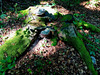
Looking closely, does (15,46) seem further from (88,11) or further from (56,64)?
(88,11)

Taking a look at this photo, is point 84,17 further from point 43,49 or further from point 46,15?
point 43,49

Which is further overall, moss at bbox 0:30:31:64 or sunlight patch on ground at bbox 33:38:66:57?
sunlight patch on ground at bbox 33:38:66:57

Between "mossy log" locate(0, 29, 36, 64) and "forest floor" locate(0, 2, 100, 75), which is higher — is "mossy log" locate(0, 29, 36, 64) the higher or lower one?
the higher one

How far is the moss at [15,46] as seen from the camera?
300 centimetres

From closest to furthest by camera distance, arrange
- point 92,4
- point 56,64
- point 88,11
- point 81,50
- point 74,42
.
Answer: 1. point 56,64
2. point 81,50
3. point 74,42
4. point 88,11
5. point 92,4

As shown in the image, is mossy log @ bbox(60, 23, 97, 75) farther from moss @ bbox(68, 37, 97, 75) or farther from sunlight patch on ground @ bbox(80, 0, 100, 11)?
sunlight patch on ground @ bbox(80, 0, 100, 11)

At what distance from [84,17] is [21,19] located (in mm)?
5931

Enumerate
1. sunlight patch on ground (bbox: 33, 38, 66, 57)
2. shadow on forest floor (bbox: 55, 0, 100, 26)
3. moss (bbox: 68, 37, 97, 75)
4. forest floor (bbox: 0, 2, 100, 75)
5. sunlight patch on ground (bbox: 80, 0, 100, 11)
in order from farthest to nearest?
sunlight patch on ground (bbox: 80, 0, 100, 11), shadow on forest floor (bbox: 55, 0, 100, 26), sunlight patch on ground (bbox: 33, 38, 66, 57), moss (bbox: 68, 37, 97, 75), forest floor (bbox: 0, 2, 100, 75)

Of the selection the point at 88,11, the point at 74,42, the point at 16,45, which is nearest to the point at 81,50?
the point at 74,42

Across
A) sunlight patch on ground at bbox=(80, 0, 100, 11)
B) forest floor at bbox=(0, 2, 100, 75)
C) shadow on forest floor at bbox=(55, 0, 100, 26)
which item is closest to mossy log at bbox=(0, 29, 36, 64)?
forest floor at bbox=(0, 2, 100, 75)

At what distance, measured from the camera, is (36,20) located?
4.18 meters

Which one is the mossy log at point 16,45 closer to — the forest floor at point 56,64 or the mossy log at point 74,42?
the forest floor at point 56,64

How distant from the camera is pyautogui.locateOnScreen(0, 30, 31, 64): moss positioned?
2998 mm

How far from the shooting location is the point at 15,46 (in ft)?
10.5
